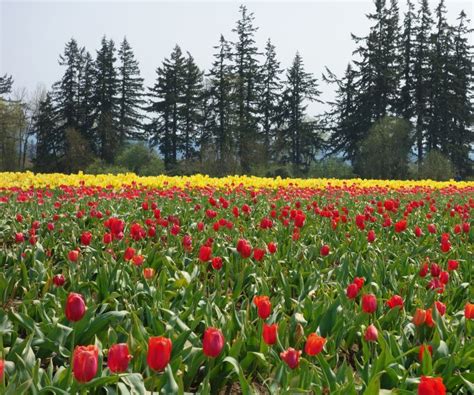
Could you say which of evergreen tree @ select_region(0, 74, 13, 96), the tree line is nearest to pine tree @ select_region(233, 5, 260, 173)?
the tree line

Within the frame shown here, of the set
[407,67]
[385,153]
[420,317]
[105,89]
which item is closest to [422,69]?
[407,67]

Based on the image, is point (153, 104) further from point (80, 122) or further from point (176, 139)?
point (80, 122)

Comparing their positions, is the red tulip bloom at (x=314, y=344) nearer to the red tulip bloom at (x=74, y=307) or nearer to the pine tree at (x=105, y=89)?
the red tulip bloom at (x=74, y=307)

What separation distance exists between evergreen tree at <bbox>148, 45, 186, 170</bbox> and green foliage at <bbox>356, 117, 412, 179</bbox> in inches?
731

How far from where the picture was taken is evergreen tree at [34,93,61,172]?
151 feet

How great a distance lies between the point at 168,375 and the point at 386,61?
42.4 metres

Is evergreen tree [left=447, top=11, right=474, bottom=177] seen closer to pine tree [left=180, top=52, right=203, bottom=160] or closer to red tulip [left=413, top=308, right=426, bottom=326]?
pine tree [left=180, top=52, right=203, bottom=160]

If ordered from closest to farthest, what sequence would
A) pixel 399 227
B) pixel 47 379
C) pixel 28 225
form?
pixel 47 379
pixel 399 227
pixel 28 225

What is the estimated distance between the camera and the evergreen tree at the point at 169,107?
46.2 meters

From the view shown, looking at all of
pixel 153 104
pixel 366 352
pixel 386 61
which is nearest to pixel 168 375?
pixel 366 352

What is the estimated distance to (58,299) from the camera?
281cm

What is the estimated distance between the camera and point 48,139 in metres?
47.5

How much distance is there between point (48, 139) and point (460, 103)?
35.4 m

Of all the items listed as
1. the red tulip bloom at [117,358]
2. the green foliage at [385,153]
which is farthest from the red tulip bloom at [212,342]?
the green foliage at [385,153]
